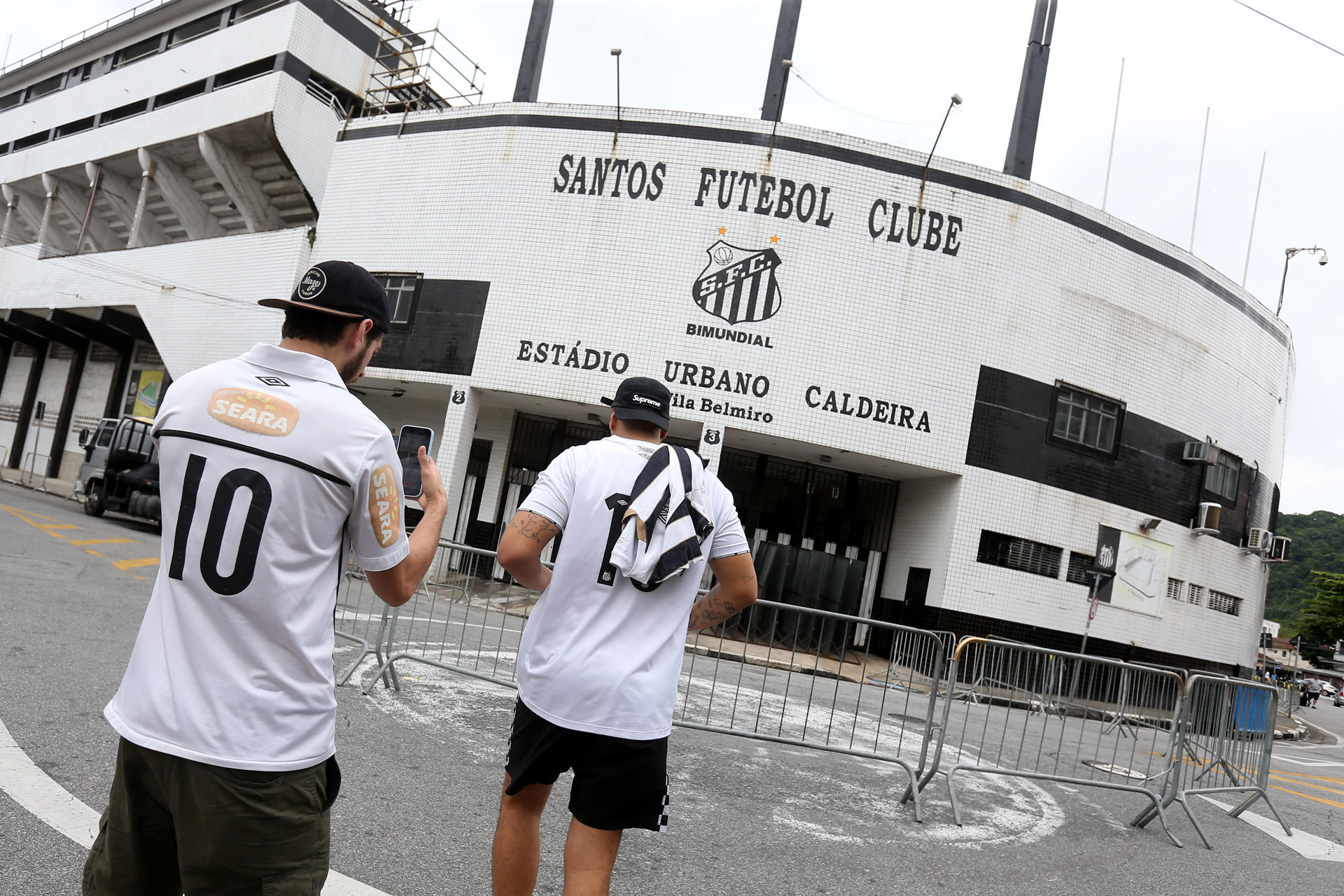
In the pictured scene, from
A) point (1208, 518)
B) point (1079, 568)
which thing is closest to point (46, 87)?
point (1079, 568)

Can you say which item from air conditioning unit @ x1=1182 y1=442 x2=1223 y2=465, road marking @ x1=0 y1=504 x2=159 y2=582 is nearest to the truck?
road marking @ x1=0 y1=504 x2=159 y2=582

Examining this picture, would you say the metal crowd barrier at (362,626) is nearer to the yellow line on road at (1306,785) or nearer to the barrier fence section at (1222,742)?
the barrier fence section at (1222,742)

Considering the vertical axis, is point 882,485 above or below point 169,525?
above

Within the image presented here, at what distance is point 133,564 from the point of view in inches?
495

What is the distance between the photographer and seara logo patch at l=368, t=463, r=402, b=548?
196cm

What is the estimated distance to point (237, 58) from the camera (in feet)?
85.0

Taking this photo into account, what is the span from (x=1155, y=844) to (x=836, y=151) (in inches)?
576

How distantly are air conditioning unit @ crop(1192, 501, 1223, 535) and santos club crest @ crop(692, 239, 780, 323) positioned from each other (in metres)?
10.9

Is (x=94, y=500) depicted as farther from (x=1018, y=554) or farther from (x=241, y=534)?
(x=241, y=534)

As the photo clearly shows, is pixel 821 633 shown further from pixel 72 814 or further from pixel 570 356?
pixel 570 356

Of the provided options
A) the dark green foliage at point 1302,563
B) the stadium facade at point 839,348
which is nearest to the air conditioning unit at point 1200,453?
the stadium facade at point 839,348

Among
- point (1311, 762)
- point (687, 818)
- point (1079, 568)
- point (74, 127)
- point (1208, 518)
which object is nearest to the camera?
point (687, 818)

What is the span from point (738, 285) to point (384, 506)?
16.3 metres

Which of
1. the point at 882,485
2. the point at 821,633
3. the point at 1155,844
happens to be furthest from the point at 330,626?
the point at 882,485
